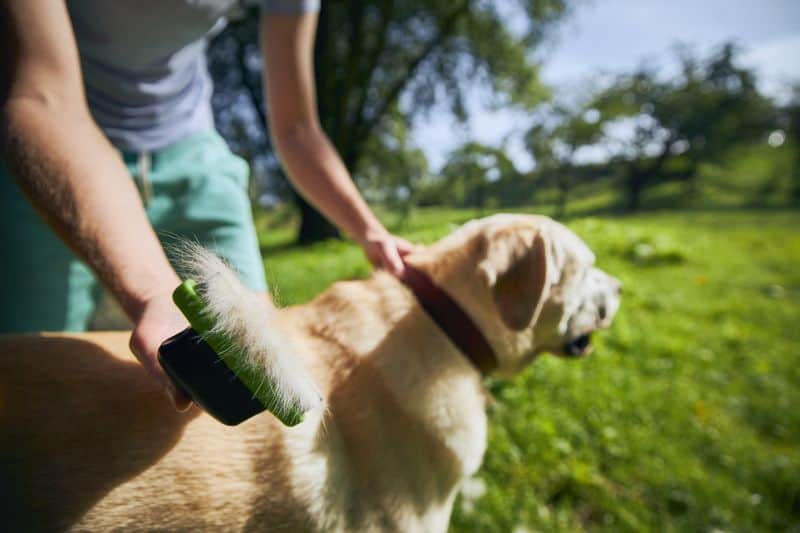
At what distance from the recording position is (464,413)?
5.90ft

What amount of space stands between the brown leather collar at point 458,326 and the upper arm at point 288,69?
1169 mm

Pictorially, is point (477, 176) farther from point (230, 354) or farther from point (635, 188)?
point (635, 188)

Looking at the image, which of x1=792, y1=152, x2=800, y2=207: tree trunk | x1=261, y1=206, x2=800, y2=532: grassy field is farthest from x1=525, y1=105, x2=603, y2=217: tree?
x1=792, y1=152, x2=800, y2=207: tree trunk

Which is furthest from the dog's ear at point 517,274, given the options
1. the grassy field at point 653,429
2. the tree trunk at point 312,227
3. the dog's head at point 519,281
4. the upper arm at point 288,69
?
the tree trunk at point 312,227

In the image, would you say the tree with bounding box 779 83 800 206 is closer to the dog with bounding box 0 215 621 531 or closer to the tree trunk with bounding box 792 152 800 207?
the tree trunk with bounding box 792 152 800 207

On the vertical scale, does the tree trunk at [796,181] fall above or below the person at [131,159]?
below

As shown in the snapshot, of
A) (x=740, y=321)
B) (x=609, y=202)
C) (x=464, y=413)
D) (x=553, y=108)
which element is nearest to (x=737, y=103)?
(x=609, y=202)

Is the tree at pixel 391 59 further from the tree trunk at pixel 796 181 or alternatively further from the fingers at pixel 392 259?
the tree trunk at pixel 796 181

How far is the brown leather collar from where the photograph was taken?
190cm

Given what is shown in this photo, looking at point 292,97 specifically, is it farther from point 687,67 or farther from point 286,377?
point 687,67

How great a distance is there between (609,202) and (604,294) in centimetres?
2966

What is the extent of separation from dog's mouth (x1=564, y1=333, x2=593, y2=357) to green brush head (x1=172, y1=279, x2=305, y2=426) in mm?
1792

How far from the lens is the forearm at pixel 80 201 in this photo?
107 centimetres

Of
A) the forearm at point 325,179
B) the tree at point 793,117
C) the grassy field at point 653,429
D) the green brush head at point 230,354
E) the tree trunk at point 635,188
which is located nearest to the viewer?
the green brush head at point 230,354
